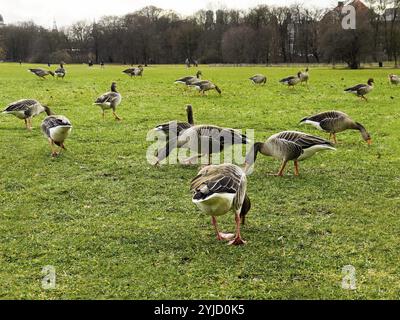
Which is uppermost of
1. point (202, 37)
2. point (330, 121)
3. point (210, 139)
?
point (202, 37)

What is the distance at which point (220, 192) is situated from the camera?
21.5 ft

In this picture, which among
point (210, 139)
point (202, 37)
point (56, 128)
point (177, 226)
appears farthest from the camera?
point (202, 37)

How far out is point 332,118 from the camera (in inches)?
533

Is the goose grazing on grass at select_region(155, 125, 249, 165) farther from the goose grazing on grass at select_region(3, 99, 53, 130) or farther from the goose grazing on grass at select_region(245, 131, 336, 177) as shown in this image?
the goose grazing on grass at select_region(3, 99, 53, 130)

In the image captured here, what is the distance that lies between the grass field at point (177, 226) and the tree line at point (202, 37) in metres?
67.2

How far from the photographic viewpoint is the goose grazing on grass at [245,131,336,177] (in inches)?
405

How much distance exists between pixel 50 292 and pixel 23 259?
120 centimetres

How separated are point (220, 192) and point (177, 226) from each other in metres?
1.68

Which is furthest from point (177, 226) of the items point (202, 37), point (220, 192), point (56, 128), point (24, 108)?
point (202, 37)

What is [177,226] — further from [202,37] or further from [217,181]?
[202,37]

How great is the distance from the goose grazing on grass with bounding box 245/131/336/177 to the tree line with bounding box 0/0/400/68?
67.6m

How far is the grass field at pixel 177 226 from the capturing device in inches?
236

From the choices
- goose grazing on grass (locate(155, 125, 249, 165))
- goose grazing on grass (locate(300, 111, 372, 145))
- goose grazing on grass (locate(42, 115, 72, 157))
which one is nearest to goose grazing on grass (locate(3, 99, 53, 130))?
goose grazing on grass (locate(42, 115, 72, 157))
